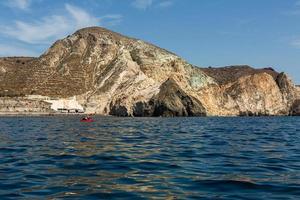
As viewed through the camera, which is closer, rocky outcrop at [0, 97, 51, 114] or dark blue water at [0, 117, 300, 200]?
dark blue water at [0, 117, 300, 200]

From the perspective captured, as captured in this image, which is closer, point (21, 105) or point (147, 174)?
point (147, 174)

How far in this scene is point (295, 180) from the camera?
17188 mm

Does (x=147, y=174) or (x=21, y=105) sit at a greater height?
(x=21, y=105)

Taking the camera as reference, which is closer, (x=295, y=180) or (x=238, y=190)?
(x=238, y=190)

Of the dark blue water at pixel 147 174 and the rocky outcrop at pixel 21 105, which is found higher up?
the rocky outcrop at pixel 21 105

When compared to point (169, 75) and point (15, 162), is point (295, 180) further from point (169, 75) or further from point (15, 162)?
point (169, 75)

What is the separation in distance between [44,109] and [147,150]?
510 ft

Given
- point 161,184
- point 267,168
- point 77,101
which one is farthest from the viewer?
point 77,101

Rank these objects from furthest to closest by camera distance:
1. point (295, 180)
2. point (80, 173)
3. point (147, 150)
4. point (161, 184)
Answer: point (147, 150)
point (80, 173)
point (295, 180)
point (161, 184)

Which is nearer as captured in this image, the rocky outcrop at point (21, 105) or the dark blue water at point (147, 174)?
the dark blue water at point (147, 174)

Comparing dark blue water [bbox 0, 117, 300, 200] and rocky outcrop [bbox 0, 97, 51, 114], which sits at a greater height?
rocky outcrop [bbox 0, 97, 51, 114]

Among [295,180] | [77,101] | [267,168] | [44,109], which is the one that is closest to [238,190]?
[295,180]

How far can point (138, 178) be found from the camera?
17.4 metres

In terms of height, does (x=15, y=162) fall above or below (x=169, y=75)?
below
